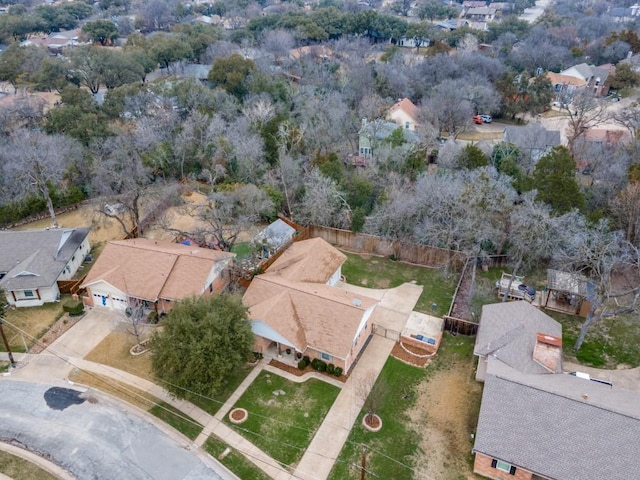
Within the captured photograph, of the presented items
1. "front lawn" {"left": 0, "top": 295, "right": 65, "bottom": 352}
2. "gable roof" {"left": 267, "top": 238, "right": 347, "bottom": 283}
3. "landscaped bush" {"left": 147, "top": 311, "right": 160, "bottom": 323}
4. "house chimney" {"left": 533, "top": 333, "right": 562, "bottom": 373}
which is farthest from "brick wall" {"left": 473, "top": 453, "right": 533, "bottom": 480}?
"front lawn" {"left": 0, "top": 295, "right": 65, "bottom": 352}

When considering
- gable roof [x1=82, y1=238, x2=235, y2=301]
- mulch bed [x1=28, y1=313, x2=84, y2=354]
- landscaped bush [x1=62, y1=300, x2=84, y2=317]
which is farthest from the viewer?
landscaped bush [x1=62, y1=300, x2=84, y2=317]

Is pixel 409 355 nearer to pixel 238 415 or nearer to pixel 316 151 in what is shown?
pixel 238 415

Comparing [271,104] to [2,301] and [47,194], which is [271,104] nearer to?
[47,194]

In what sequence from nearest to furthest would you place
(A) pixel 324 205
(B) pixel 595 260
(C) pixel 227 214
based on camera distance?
1. (B) pixel 595 260
2. (C) pixel 227 214
3. (A) pixel 324 205

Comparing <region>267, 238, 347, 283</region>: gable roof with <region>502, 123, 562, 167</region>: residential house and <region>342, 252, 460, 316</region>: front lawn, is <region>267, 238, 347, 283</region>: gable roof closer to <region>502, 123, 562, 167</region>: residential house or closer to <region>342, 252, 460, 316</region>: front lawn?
<region>342, 252, 460, 316</region>: front lawn

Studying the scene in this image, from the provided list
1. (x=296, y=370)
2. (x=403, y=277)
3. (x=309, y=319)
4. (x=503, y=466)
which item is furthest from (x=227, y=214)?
(x=503, y=466)

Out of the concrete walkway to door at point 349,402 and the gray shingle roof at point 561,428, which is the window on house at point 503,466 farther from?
the concrete walkway to door at point 349,402
